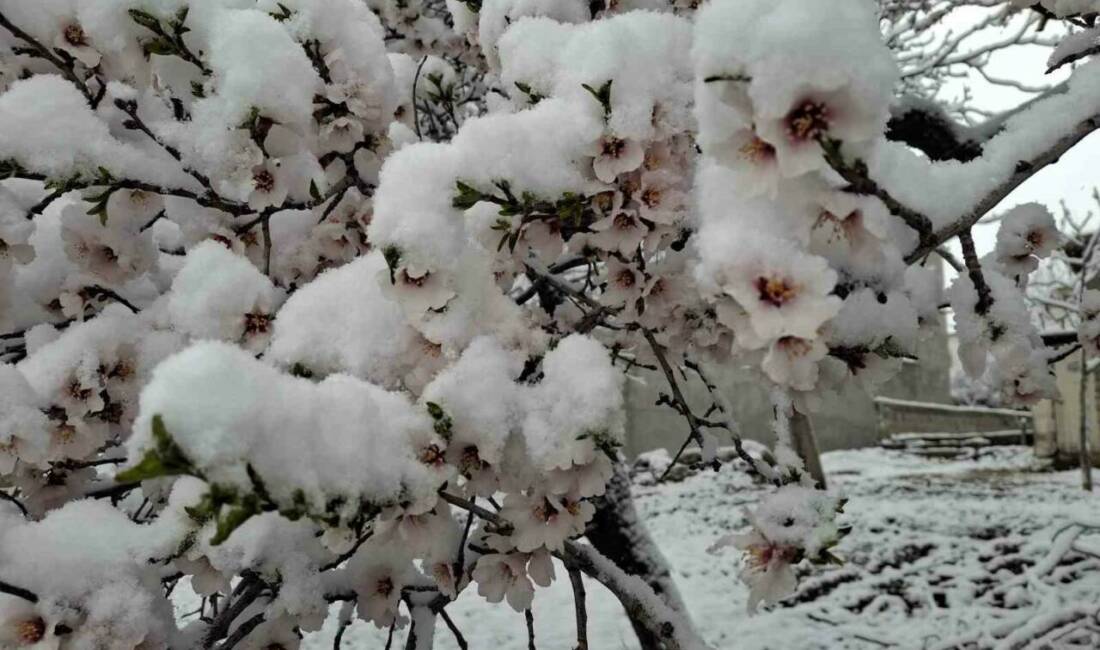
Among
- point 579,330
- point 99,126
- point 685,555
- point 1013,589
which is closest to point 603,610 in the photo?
point 685,555

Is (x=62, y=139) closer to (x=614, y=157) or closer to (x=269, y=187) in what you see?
(x=269, y=187)

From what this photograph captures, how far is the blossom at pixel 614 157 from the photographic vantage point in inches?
47.4

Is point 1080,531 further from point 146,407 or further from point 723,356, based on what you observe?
point 146,407

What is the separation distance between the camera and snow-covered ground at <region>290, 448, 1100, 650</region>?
13.6ft

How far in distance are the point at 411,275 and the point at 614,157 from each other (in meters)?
0.38

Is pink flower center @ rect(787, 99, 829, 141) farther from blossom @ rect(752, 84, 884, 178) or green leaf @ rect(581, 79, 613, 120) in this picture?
green leaf @ rect(581, 79, 613, 120)

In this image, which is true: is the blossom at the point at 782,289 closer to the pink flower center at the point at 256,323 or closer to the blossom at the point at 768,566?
the blossom at the point at 768,566

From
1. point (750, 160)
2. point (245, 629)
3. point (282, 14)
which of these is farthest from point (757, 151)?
point (245, 629)

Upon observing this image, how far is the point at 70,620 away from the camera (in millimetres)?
1312

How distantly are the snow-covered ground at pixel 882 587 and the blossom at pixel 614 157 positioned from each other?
110 inches

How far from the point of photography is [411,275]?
44.1 inches

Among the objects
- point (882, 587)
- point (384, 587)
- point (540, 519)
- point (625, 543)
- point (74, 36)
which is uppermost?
point (74, 36)

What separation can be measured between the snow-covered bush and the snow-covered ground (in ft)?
8.19

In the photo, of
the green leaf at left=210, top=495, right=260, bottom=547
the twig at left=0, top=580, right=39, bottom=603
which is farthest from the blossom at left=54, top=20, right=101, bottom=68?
the green leaf at left=210, top=495, right=260, bottom=547
